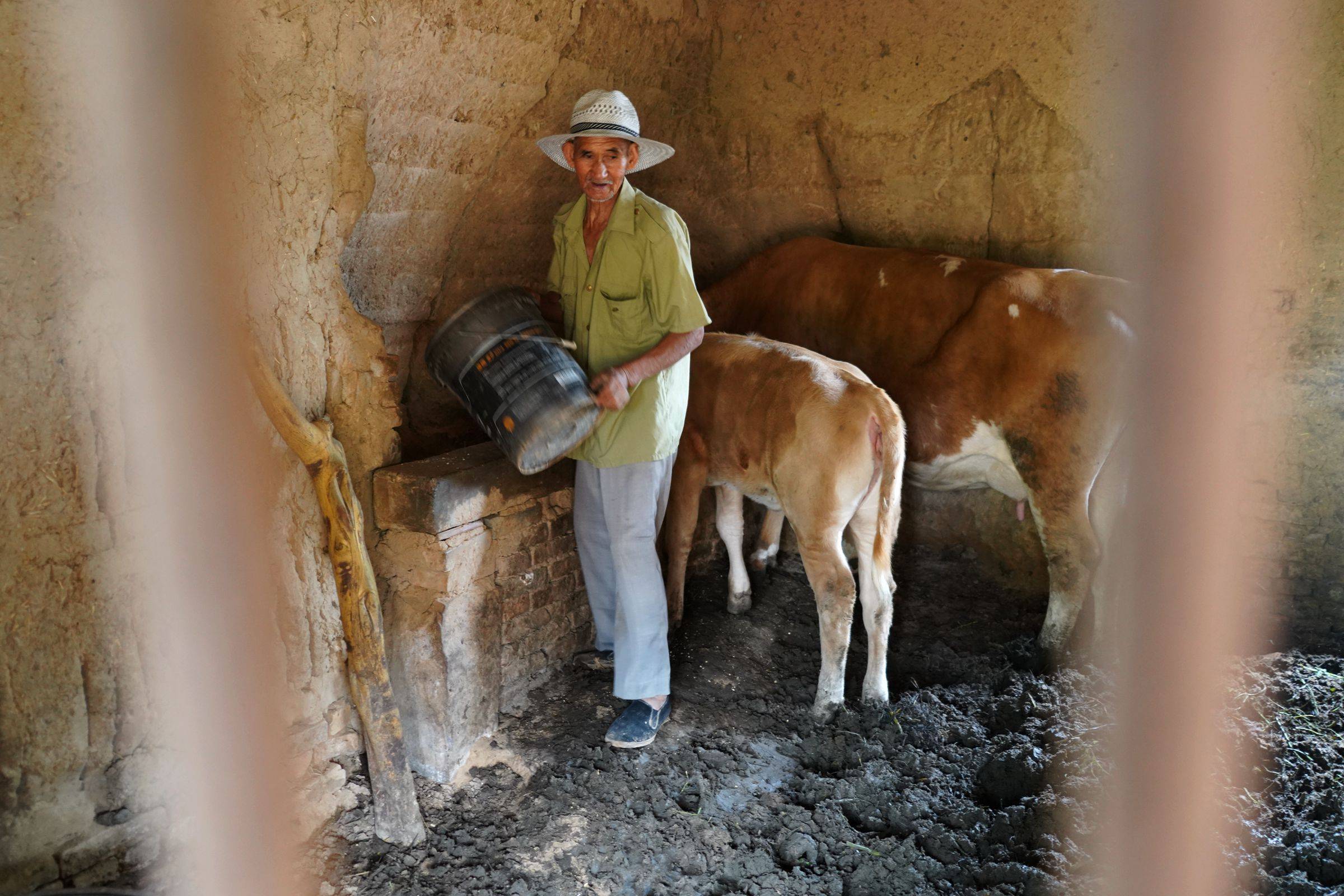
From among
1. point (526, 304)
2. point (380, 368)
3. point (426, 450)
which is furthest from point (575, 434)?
point (426, 450)

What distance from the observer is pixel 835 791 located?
3.07 metres

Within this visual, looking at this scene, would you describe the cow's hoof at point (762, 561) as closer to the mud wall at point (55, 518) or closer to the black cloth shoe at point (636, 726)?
the black cloth shoe at point (636, 726)

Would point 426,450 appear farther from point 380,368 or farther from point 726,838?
point 726,838

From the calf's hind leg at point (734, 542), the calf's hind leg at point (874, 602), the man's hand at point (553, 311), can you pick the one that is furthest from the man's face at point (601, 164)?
the calf's hind leg at point (734, 542)

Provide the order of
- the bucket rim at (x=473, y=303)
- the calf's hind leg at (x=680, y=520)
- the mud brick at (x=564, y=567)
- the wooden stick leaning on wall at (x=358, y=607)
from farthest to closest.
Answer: the calf's hind leg at (x=680, y=520) < the mud brick at (x=564, y=567) < the bucket rim at (x=473, y=303) < the wooden stick leaning on wall at (x=358, y=607)

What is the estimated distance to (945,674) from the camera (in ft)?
12.7

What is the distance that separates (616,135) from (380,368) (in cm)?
111

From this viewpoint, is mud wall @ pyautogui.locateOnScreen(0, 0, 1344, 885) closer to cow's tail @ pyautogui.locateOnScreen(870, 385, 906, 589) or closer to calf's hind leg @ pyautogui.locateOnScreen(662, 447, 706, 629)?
calf's hind leg @ pyautogui.locateOnScreen(662, 447, 706, 629)

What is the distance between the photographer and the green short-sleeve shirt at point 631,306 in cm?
300

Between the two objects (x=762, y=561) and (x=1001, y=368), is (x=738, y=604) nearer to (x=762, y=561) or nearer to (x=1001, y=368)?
(x=762, y=561)

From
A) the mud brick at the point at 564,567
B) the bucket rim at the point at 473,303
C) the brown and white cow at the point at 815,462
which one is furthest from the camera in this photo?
Answer: the mud brick at the point at 564,567

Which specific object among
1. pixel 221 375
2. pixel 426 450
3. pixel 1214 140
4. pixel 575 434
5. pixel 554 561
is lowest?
pixel 554 561

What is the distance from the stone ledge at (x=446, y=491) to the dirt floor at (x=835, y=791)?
895 millimetres

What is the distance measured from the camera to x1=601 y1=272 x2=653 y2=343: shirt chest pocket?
3.07 metres
